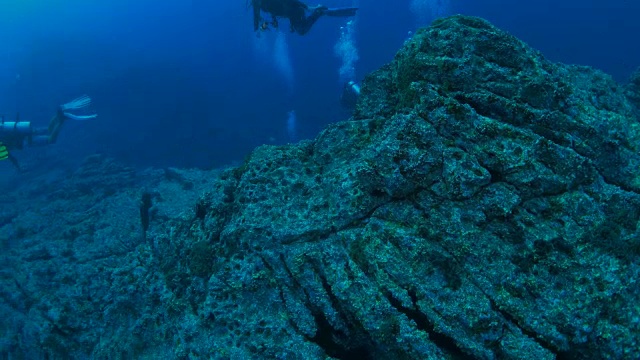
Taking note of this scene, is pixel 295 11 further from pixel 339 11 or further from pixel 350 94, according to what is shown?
pixel 350 94

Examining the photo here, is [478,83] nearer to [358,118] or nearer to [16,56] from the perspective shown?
[358,118]

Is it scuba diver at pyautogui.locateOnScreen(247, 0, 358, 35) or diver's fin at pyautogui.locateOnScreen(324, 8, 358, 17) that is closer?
scuba diver at pyautogui.locateOnScreen(247, 0, 358, 35)

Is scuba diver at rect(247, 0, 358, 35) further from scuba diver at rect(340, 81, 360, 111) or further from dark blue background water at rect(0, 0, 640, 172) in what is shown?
dark blue background water at rect(0, 0, 640, 172)

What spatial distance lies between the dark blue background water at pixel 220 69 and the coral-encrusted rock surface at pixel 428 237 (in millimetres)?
21008

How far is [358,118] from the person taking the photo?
5.88 m

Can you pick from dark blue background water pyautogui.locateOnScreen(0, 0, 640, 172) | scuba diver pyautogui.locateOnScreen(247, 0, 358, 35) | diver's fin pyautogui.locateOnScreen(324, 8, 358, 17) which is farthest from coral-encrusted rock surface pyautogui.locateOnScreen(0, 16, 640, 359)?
dark blue background water pyautogui.locateOnScreen(0, 0, 640, 172)

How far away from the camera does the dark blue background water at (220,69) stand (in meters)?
32.4

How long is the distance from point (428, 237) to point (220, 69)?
181ft

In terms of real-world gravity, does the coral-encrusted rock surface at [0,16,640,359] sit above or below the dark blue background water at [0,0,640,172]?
above

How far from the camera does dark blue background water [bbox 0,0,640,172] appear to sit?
32406 mm

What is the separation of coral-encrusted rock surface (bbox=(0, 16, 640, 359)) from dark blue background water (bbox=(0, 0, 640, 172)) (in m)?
21.0

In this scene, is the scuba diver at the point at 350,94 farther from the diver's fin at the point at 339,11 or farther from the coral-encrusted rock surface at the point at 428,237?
the coral-encrusted rock surface at the point at 428,237

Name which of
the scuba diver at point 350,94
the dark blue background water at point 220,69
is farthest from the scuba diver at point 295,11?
the dark blue background water at point 220,69

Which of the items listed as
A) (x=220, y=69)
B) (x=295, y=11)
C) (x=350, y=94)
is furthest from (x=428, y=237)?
(x=220, y=69)
